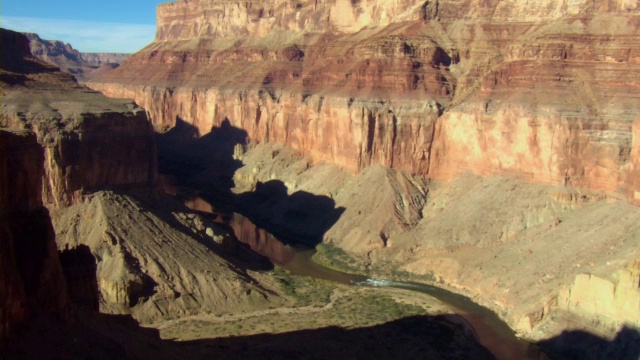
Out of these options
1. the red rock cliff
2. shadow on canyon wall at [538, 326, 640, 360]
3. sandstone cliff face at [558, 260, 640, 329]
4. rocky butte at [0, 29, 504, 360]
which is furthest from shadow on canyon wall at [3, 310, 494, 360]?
the red rock cliff

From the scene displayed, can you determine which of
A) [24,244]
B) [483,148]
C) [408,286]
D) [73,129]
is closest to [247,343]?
[24,244]

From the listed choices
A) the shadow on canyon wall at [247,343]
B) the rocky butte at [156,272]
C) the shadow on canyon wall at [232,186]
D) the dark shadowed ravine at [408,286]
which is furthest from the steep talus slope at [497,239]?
the shadow on canyon wall at [247,343]

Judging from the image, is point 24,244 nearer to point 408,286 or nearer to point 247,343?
point 247,343

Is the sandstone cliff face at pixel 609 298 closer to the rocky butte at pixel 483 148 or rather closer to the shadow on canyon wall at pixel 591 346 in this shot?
the rocky butte at pixel 483 148

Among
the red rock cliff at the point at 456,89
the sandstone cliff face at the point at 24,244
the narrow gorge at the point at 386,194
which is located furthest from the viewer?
the red rock cliff at the point at 456,89

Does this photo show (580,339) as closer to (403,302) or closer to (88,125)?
(403,302)

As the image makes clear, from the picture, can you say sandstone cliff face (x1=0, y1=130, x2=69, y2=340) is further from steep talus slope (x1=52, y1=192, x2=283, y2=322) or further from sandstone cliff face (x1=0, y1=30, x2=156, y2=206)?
sandstone cliff face (x1=0, y1=30, x2=156, y2=206)
